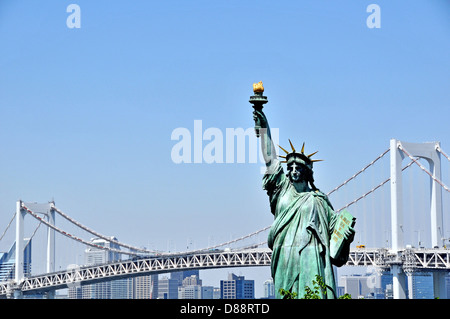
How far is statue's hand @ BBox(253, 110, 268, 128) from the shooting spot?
13312 mm

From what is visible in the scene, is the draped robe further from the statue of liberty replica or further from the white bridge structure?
the white bridge structure

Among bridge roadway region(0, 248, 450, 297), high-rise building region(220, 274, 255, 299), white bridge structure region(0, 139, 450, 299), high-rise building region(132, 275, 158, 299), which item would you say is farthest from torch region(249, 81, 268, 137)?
high-rise building region(132, 275, 158, 299)

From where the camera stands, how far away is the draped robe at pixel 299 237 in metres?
13.0

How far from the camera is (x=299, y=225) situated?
13172 mm

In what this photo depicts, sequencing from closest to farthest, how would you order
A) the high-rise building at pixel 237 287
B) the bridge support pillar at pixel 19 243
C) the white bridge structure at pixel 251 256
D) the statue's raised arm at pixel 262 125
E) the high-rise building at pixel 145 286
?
the statue's raised arm at pixel 262 125
the white bridge structure at pixel 251 256
the bridge support pillar at pixel 19 243
the high-rise building at pixel 237 287
the high-rise building at pixel 145 286

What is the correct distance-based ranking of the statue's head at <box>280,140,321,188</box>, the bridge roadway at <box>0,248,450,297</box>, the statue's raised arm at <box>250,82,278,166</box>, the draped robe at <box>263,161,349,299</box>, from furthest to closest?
1. the bridge roadway at <box>0,248,450,297</box>
2. the statue's head at <box>280,140,321,188</box>
3. the statue's raised arm at <box>250,82,278,166</box>
4. the draped robe at <box>263,161,349,299</box>

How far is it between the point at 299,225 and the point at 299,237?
6.3 inches

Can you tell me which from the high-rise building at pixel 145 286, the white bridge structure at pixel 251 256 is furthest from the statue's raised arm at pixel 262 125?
the high-rise building at pixel 145 286

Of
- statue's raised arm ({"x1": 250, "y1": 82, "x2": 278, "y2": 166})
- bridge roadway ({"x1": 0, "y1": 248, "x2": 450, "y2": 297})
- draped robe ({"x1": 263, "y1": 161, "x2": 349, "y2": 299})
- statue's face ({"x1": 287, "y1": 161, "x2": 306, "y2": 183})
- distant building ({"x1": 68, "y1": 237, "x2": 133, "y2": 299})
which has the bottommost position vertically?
draped robe ({"x1": 263, "y1": 161, "x2": 349, "y2": 299})

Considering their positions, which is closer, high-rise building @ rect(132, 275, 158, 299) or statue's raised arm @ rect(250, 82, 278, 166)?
statue's raised arm @ rect(250, 82, 278, 166)

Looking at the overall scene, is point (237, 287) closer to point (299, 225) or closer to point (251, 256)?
point (251, 256)

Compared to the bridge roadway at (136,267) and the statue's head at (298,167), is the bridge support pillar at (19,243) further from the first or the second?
the statue's head at (298,167)

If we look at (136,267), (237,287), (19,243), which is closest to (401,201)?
(136,267)
